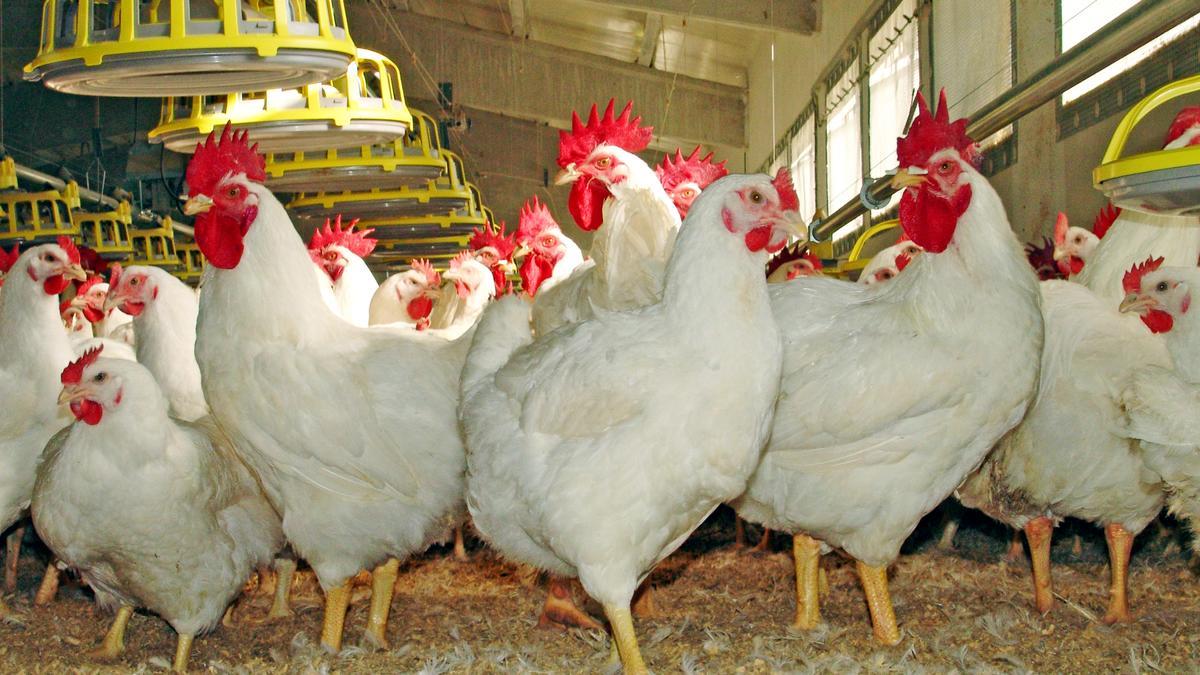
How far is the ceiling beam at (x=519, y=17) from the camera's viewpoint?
434 inches

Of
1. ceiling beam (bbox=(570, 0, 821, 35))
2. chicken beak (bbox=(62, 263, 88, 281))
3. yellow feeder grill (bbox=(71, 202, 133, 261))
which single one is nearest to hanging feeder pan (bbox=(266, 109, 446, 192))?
chicken beak (bbox=(62, 263, 88, 281))

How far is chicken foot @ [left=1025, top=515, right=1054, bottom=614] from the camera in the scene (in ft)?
14.3

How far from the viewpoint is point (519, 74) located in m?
12.9

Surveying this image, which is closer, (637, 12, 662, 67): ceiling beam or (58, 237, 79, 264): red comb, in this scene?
(58, 237, 79, 264): red comb

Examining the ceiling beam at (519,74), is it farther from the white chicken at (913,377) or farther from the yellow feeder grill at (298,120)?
the white chicken at (913,377)

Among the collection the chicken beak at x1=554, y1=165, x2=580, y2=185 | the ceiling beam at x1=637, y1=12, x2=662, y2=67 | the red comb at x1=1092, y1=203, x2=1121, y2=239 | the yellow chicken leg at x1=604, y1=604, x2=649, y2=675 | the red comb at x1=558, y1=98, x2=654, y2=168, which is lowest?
the yellow chicken leg at x1=604, y1=604, x2=649, y2=675

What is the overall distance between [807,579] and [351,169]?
271 cm

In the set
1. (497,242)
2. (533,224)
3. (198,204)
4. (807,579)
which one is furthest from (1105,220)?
(198,204)

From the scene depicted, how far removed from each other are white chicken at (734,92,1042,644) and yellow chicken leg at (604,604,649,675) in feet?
2.70

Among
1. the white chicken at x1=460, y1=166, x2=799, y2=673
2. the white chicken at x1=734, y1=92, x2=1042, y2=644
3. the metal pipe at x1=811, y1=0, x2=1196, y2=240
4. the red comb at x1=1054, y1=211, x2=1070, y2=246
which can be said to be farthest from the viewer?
the red comb at x1=1054, y1=211, x2=1070, y2=246

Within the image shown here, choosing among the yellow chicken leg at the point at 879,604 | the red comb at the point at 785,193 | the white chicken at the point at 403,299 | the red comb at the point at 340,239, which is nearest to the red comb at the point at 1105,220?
the yellow chicken leg at the point at 879,604

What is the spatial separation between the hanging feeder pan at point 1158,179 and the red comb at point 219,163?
268 cm

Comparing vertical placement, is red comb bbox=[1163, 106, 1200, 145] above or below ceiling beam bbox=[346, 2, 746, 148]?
below

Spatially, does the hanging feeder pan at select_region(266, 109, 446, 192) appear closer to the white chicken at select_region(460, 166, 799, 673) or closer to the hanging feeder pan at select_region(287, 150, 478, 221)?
the hanging feeder pan at select_region(287, 150, 478, 221)
